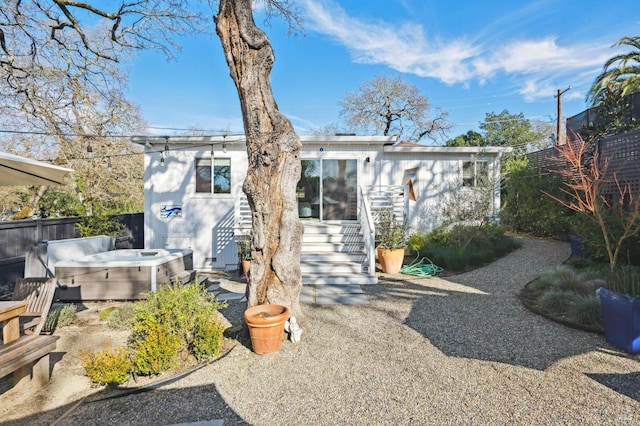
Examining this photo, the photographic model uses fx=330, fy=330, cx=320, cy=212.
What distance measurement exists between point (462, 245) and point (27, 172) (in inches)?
332

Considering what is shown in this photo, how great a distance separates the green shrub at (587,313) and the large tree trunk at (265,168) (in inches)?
141

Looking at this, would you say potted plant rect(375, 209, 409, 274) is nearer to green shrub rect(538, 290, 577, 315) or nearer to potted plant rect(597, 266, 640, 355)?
green shrub rect(538, 290, 577, 315)

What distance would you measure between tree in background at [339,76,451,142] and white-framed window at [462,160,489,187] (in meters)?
14.3

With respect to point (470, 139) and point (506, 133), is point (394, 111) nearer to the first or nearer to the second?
point (470, 139)

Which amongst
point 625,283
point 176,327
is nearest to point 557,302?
point 625,283

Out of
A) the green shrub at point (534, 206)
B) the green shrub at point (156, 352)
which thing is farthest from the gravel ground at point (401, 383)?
the green shrub at point (534, 206)

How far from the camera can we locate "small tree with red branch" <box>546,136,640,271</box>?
4.68 metres

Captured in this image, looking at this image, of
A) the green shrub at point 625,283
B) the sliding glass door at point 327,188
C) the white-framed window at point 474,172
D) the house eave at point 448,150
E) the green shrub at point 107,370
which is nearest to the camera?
the green shrub at point 107,370

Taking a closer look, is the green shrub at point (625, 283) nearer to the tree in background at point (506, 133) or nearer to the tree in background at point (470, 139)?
the tree in background at point (506, 133)

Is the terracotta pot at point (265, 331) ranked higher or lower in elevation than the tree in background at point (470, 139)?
lower

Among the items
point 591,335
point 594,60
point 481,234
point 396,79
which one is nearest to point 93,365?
point 591,335

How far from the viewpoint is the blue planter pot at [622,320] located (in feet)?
11.0

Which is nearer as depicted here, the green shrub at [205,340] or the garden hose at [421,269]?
the green shrub at [205,340]

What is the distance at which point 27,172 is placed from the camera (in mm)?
3795
